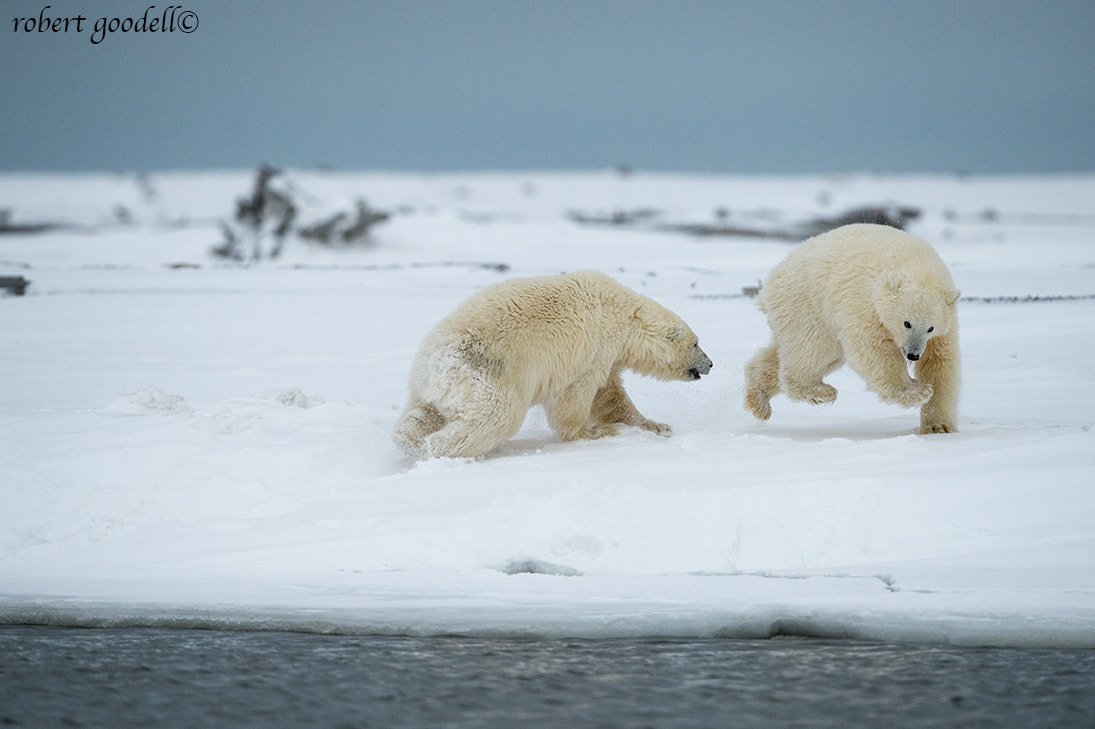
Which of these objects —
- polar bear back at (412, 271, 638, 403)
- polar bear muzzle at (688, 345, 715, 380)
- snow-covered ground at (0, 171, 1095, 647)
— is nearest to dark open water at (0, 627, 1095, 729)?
snow-covered ground at (0, 171, 1095, 647)

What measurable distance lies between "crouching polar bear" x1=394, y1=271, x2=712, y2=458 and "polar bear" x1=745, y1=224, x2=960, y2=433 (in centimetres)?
73

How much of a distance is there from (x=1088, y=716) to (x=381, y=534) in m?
2.97

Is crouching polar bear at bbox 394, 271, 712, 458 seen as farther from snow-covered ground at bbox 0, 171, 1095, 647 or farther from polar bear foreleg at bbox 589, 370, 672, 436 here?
snow-covered ground at bbox 0, 171, 1095, 647

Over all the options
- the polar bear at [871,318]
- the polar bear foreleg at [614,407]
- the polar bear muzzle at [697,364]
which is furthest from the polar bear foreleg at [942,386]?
the polar bear foreleg at [614,407]

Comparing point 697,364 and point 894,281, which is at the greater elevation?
point 894,281

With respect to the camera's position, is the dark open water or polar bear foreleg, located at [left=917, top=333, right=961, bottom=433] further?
polar bear foreleg, located at [left=917, top=333, right=961, bottom=433]

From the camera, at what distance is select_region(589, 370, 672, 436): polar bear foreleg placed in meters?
7.51

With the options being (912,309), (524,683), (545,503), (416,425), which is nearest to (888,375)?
(912,309)

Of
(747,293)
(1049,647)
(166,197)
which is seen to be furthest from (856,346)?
(166,197)

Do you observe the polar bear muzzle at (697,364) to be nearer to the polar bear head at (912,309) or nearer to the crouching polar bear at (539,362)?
the crouching polar bear at (539,362)

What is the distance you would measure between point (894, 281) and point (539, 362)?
2.07 m

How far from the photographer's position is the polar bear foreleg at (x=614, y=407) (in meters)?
7.51

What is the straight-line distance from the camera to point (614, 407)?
7.53 metres

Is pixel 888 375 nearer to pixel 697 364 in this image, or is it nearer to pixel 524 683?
pixel 697 364
